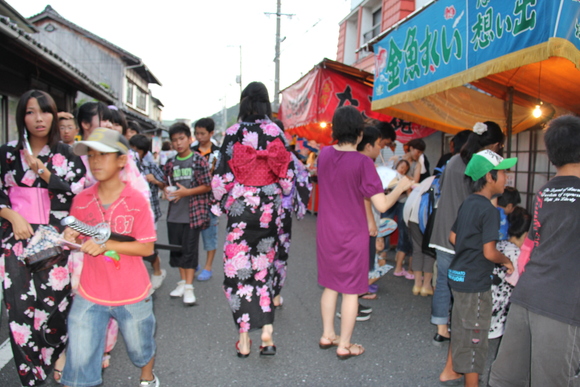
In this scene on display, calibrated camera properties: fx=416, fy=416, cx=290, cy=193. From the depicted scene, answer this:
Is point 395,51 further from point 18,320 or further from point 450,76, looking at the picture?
point 18,320

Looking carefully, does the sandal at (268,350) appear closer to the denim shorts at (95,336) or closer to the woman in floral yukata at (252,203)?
the woman in floral yukata at (252,203)

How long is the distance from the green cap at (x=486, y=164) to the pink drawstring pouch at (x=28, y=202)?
2704 mm

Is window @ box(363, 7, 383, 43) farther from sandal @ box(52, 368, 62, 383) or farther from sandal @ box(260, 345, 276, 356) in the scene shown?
sandal @ box(52, 368, 62, 383)

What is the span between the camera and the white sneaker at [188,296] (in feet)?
14.2

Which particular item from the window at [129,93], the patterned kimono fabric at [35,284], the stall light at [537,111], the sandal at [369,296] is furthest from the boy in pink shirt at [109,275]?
the window at [129,93]

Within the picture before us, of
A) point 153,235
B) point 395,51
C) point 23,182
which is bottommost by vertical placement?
point 153,235

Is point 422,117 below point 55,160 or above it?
above

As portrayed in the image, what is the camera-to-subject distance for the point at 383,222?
4477 millimetres

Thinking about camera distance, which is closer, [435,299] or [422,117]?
[435,299]

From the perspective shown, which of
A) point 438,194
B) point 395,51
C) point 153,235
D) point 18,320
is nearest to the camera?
point 153,235

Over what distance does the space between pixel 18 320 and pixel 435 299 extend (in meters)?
2.95

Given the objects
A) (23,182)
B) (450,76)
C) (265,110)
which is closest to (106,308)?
(23,182)

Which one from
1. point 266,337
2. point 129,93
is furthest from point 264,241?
point 129,93

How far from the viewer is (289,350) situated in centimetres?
338
